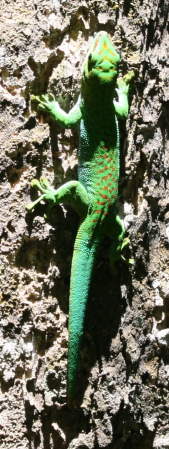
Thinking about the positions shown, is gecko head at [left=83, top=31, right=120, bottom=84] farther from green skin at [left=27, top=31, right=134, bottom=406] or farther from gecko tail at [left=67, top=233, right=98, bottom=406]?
gecko tail at [left=67, top=233, right=98, bottom=406]

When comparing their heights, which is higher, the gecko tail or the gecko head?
the gecko head

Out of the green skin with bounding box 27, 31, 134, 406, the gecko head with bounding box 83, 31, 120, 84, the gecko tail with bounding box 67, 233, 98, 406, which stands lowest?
the gecko tail with bounding box 67, 233, 98, 406

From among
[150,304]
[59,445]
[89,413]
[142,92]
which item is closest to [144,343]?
[150,304]

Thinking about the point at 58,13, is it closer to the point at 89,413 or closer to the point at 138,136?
the point at 138,136

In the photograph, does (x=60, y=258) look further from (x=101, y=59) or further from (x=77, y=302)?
(x=101, y=59)

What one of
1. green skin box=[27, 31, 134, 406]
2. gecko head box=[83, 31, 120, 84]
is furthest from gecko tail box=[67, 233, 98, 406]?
gecko head box=[83, 31, 120, 84]

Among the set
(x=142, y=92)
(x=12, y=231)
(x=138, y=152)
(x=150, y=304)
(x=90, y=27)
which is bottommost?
(x=150, y=304)
